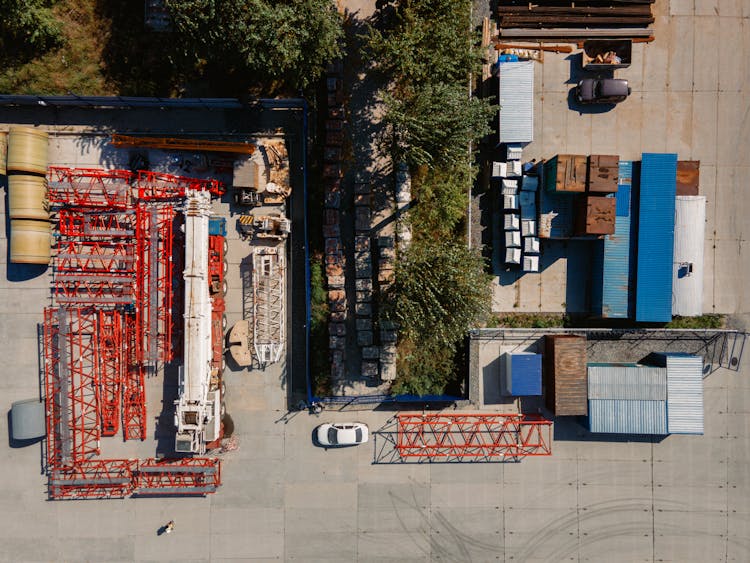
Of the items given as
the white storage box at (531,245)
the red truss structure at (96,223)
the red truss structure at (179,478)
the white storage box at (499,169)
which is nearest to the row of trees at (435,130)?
the white storage box at (499,169)

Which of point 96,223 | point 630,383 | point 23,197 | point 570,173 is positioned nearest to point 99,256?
point 96,223

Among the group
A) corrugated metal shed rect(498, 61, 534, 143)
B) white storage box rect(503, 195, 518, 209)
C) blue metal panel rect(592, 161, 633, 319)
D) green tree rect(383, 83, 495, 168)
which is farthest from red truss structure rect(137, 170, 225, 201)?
blue metal panel rect(592, 161, 633, 319)

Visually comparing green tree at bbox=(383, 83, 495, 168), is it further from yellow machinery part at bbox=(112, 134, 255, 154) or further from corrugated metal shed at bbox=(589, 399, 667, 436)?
corrugated metal shed at bbox=(589, 399, 667, 436)

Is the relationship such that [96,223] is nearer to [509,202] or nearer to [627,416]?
[509,202]

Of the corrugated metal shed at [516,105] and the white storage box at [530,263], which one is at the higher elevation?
the corrugated metal shed at [516,105]

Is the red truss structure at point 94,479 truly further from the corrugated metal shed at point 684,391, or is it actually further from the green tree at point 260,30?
the corrugated metal shed at point 684,391
